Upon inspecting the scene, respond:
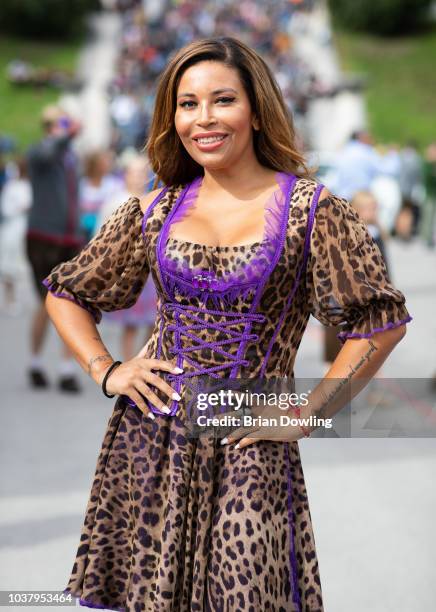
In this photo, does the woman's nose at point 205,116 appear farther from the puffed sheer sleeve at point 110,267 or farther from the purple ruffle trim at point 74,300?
the purple ruffle trim at point 74,300

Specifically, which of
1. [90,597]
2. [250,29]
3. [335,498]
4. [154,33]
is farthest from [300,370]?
[250,29]

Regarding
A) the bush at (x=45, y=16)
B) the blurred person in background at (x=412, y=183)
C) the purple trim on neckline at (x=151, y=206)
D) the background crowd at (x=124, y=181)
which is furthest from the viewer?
the bush at (x=45, y=16)

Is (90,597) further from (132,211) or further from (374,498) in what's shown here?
(374,498)

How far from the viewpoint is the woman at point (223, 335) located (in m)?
2.52

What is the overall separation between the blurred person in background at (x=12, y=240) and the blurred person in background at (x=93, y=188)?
94 centimetres

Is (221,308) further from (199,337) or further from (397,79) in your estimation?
(397,79)

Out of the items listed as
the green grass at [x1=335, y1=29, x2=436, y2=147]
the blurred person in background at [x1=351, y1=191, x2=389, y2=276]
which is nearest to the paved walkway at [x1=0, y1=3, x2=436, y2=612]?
the blurred person in background at [x1=351, y1=191, x2=389, y2=276]

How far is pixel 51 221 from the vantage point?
7.79 metres

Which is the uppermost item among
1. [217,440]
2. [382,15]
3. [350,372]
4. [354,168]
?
[382,15]

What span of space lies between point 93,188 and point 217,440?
763cm

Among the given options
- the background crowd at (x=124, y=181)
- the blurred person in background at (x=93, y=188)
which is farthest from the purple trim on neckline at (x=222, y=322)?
the blurred person in background at (x=93, y=188)

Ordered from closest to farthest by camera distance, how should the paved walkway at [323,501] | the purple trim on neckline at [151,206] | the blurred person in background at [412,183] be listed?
the purple trim on neckline at [151,206] < the paved walkway at [323,501] < the blurred person in background at [412,183]

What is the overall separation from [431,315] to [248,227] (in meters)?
8.59

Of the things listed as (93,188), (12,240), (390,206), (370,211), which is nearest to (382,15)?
(390,206)
